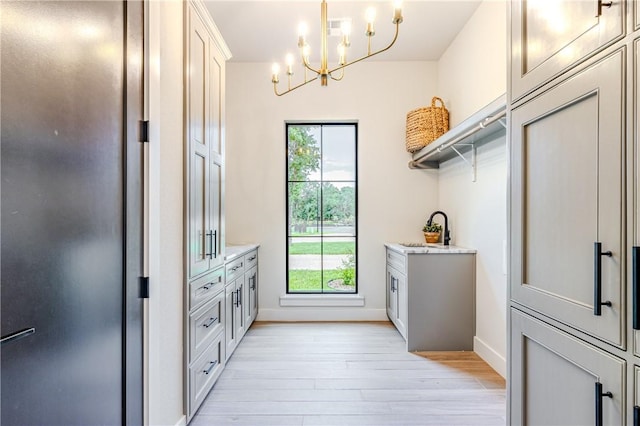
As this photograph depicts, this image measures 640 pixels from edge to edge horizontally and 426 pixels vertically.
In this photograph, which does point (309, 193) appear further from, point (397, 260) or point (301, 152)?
point (397, 260)

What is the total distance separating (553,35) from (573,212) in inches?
24.2

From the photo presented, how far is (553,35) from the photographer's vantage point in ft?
3.81

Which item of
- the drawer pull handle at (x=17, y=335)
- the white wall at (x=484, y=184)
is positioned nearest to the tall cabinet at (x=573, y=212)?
the white wall at (x=484, y=184)

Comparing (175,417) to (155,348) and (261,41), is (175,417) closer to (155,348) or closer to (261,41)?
(155,348)

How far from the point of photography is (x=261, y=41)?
3.72 meters

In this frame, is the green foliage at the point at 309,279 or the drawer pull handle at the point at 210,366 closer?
the drawer pull handle at the point at 210,366

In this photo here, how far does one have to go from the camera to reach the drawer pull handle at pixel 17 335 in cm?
89

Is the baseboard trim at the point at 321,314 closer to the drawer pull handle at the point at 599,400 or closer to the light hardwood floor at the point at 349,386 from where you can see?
the light hardwood floor at the point at 349,386

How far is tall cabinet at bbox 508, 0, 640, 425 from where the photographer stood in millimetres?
890

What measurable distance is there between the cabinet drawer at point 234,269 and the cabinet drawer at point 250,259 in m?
0.16

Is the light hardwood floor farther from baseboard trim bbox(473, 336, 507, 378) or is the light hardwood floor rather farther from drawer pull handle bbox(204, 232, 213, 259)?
drawer pull handle bbox(204, 232, 213, 259)

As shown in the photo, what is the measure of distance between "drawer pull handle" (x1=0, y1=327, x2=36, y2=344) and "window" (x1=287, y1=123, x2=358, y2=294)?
338 centimetres

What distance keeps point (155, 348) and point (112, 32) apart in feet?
4.64

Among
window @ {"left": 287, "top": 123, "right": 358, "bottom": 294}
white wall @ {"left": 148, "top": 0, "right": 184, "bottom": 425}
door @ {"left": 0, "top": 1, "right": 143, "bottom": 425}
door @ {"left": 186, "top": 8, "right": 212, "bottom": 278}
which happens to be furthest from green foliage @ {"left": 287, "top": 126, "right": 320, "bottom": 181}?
door @ {"left": 0, "top": 1, "right": 143, "bottom": 425}
